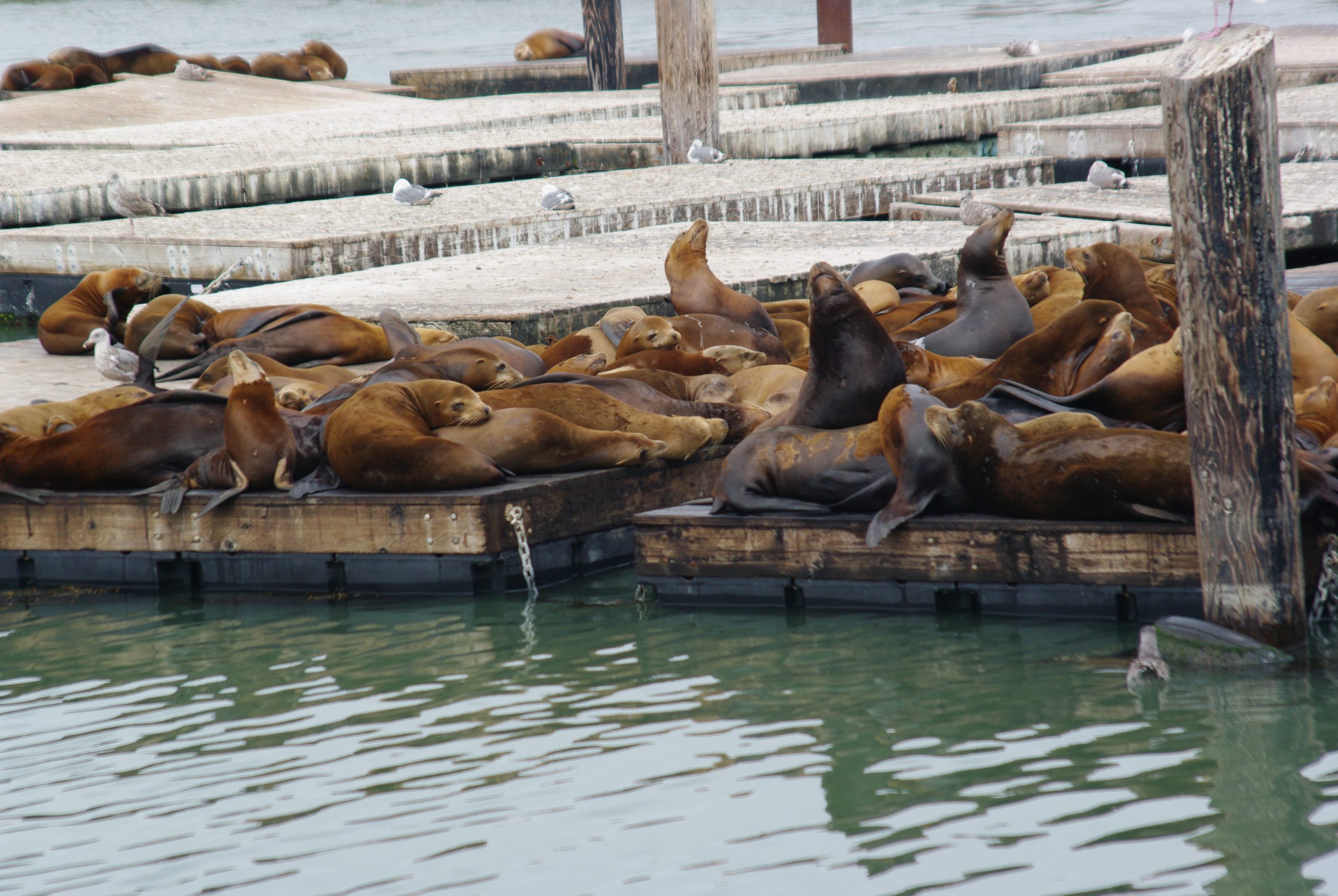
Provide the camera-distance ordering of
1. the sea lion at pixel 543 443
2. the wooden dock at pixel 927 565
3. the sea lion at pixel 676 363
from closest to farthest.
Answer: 1. the wooden dock at pixel 927 565
2. the sea lion at pixel 543 443
3. the sea lion at pixel 676 363

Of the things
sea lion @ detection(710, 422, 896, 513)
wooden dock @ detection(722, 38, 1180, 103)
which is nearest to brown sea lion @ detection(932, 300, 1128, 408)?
sea lion @ detection(710, 422, 896, 513)

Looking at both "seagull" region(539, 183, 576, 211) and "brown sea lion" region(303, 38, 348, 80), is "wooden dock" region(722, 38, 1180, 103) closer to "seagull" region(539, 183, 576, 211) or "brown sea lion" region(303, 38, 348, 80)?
"brown sea lion" region(303, 38, 348, 80)

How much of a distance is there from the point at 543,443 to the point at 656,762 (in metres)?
2.31

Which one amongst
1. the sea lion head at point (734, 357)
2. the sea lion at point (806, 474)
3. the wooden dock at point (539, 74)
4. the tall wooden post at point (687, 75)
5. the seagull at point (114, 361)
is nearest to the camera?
the sea lion at point (806, 474)

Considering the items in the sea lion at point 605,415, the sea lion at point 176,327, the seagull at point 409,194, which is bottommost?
the sea lion at point 605,415

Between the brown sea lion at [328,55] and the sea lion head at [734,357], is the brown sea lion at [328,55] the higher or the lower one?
the higher one

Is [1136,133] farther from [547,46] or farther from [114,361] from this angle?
[547,46]

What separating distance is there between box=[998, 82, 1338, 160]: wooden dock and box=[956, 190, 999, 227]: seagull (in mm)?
2357

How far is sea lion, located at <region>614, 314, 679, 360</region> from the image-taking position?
7.96m

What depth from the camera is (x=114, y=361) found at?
28.2 feet

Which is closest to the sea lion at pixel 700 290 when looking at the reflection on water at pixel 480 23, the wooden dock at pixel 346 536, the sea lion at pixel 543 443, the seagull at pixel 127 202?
the wooden dock at pixel 346 536

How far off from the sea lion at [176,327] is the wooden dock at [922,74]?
45.0 ft

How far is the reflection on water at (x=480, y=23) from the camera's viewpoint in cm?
4619

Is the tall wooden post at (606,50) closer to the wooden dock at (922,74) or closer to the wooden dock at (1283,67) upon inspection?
the wooden dock at (922,74)
